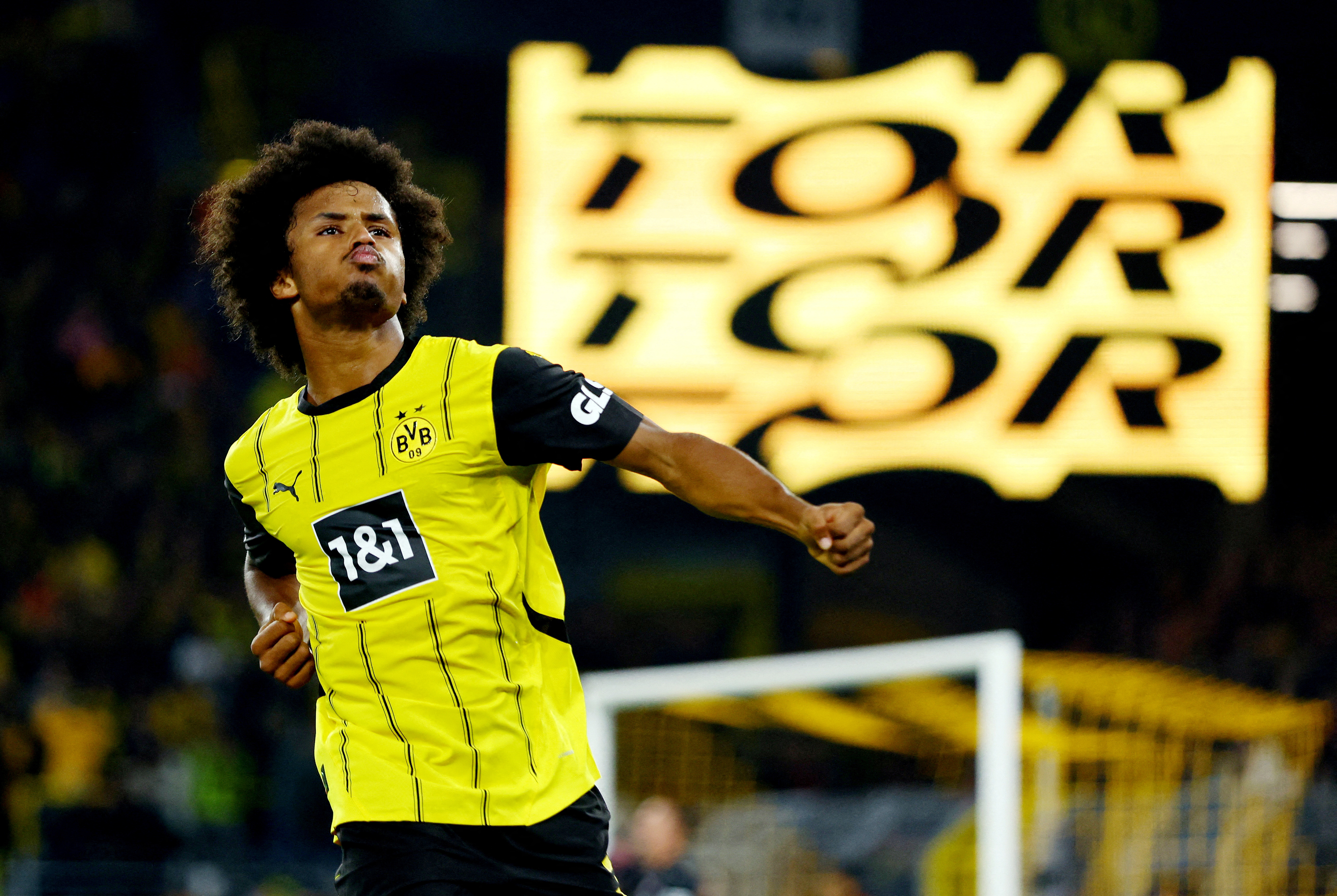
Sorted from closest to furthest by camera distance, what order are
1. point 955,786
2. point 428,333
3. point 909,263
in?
point 955,786 → point 909,263 → point 428,333

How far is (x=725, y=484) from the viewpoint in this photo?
1.99 meters

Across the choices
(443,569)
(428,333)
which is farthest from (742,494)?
(428,333)

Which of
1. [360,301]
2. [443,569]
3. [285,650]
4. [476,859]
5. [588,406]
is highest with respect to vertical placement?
[360,301]

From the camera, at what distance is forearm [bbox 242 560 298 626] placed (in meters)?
2.36

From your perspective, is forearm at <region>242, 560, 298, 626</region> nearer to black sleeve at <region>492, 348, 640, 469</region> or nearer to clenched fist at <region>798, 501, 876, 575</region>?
black sleeve at <region>492, 348, 640, 469</region>

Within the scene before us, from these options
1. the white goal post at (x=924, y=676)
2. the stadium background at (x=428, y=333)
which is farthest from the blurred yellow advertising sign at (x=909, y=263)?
the white goal post at (x=924, y=676)

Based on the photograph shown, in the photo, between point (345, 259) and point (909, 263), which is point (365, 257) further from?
point (909, 263)

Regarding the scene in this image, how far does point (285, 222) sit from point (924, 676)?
11.4 ft

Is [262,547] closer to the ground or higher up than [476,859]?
higher up

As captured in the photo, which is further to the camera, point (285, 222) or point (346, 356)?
point (285, 222)

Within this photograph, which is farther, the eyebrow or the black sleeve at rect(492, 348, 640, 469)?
the eyebrow

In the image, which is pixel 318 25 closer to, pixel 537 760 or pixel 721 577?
pixel 721 577

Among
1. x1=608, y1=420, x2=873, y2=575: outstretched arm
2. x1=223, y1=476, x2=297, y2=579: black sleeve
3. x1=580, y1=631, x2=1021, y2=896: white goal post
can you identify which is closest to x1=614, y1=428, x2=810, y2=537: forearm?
x1=608, y1=420, x2=873, y2=575: outstretched arm

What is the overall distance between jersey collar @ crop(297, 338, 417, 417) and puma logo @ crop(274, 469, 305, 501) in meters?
0.09
